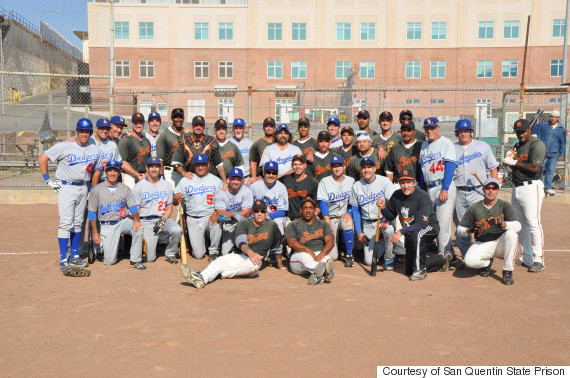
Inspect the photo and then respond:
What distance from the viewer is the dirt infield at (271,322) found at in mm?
4137

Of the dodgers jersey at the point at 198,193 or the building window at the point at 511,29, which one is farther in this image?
the building window at the point at 511,29

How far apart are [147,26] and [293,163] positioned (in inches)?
1694

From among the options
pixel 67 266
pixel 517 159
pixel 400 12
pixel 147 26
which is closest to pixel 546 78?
pixel 400 12

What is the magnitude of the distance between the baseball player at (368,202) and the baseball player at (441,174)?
62cm

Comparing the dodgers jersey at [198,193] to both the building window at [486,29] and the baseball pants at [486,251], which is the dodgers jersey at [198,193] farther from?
the building window at [486,29]

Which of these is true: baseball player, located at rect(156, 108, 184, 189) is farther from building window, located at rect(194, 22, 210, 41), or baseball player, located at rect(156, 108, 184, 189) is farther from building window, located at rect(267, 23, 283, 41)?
building window, located at rect(194, 22, 210, 41)

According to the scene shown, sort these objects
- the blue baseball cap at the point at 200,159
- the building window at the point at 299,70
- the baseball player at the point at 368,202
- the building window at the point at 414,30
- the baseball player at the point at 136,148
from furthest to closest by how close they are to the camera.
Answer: the building window at the point at 299,70
the building window at the point at 414,30
the baseball player at the point at 136,148
the blue baseball cap at the point at 200,159
the baseball player at the point at 368,202

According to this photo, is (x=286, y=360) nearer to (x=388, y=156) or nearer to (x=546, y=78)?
(x=388, y=156)

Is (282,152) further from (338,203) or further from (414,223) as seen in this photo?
(414,223)

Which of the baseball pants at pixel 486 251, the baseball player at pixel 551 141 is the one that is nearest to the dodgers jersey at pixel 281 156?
the baseball pants at pixel 486 251

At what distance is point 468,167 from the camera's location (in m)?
7.38

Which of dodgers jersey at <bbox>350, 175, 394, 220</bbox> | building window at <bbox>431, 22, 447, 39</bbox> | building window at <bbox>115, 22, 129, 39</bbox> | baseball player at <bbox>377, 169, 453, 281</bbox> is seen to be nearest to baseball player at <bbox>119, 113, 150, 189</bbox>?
dodgers jersey at <bbox>350, 175, 394, 220</bbox>

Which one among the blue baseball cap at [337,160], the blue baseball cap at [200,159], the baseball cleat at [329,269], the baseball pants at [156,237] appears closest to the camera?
the baseball cleat at [329,269]

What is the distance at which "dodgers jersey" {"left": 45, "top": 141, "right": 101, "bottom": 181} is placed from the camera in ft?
23.4
